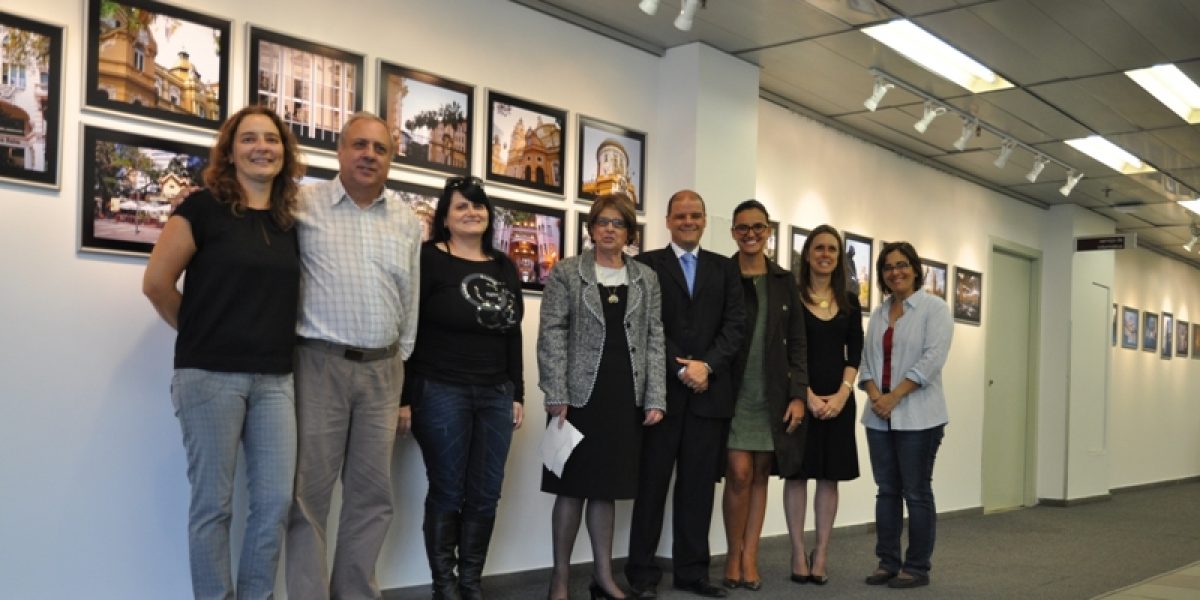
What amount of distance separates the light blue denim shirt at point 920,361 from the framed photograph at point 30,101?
3.53m

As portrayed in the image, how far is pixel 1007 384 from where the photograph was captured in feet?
30.5

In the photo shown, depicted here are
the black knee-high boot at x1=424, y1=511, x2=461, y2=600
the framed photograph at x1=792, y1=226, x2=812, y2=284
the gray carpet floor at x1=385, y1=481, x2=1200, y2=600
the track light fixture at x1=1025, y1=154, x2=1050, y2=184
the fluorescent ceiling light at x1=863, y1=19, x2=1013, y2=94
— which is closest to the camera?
the black knee-high boot at x1=424, y1=511, x2=461, y2=600

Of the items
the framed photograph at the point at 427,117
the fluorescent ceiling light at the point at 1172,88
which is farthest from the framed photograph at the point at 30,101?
the fluorescent ceiling light at the point at 1172,88

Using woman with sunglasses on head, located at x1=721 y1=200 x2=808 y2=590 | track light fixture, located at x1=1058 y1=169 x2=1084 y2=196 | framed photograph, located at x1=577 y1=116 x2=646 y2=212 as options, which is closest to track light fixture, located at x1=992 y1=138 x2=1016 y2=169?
track light fixture, located at x1=1058 y1=169 x2=1084 y2=196

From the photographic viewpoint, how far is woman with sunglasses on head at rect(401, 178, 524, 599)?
3658 millimetres

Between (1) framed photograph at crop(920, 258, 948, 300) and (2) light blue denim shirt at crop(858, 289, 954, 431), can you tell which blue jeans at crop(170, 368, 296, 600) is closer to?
(2) light blue denim shirt at crop(858, 289, 954, 431)

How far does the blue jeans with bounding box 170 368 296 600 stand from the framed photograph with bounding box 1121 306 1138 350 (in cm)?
1070

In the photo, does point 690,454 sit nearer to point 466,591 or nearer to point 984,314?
point 466,591

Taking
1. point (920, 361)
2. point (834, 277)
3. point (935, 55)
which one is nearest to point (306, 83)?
point (834, 277)

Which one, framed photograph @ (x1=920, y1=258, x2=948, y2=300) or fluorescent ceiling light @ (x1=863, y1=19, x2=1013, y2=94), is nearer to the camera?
fluorescent ceiling light @ (x1=863, y1=19, x2=1013, y2=94)

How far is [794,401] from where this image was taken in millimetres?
4508

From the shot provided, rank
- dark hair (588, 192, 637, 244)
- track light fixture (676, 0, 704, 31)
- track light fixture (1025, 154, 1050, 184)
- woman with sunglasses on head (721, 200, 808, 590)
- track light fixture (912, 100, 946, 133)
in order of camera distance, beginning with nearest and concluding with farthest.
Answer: dark hair (588, 192, 637, 244) < track light fixture (676, 0, 704, 31) < woman with sunglasses on head (721, 200, 808, 590) < track light fixture (912, 100, 946, 133) < track light fixture (1025, 154, 1050, 184)

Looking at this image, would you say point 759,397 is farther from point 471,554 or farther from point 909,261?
point 471,554

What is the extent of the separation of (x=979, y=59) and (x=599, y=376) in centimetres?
297
